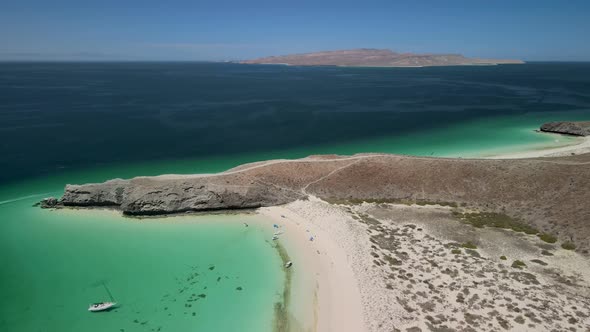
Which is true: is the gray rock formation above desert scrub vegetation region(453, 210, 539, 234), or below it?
below

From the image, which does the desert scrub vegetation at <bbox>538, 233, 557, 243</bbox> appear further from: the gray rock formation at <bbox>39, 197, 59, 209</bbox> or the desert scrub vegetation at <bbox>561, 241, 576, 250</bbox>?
the gray rock formation at <bbox>39, 197, 59, 209</bbox>

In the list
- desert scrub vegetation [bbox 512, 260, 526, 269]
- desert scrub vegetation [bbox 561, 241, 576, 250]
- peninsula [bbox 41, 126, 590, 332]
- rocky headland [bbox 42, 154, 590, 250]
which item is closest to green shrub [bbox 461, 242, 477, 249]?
peninsula [bbox 41, 126, 590, 332]

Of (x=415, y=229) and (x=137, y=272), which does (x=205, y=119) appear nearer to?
(x=137, y=272)

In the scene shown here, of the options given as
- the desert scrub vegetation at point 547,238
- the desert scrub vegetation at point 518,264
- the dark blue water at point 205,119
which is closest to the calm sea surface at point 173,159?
the dark blue water at point 205,119

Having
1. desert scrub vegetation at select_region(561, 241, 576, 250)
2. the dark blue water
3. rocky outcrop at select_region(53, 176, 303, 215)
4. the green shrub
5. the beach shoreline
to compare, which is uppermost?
the dark blue water

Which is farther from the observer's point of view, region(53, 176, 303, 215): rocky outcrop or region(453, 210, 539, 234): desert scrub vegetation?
region(53, 176, 303, 215): rocky outcrop

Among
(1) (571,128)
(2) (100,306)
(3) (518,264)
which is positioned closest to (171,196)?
(2) (100,306)
